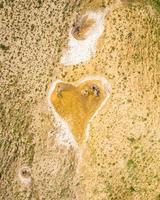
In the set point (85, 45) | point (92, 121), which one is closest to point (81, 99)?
point (92, 121)

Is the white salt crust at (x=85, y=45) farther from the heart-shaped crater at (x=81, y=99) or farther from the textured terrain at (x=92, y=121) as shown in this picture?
the heart-shaped crater at (x=81, y=99)

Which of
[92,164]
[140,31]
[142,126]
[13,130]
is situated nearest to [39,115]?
[13,130]

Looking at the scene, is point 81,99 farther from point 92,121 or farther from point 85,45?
point 85,45

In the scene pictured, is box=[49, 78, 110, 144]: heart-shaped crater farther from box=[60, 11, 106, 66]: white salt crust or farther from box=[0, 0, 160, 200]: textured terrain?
box=[60, 11, 106, 66]: white salt crust

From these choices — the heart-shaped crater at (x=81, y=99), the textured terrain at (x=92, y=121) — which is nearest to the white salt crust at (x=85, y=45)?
the textured terrain at (x=92, y=121)

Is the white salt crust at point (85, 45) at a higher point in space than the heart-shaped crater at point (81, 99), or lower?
higher

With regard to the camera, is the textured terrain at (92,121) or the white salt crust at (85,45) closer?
the textured terrain at (92,121)
